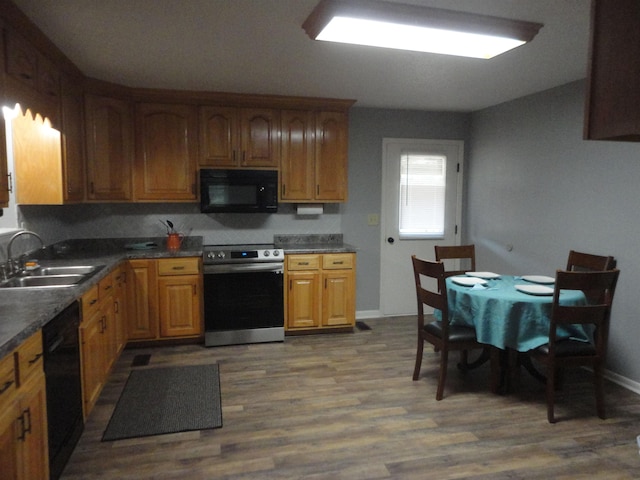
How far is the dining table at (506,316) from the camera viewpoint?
2.78m

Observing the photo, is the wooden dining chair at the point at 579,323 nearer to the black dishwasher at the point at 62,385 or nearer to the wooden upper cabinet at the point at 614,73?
the wooden upper cabinet at the point at 614,73

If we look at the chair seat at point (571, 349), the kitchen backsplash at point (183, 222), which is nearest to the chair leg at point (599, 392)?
the chair seat at point (571, 349)

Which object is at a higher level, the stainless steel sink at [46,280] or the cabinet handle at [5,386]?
the stainless steel sink at [46,280]

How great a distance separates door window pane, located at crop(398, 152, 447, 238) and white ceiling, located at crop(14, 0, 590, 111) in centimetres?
76

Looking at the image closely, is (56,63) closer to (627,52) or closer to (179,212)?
(179,212)

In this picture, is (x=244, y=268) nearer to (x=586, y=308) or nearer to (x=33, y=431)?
(x=33, y=431)

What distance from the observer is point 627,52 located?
1126 millimetres

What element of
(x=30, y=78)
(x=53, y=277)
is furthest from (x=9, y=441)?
(x=30, y=78)

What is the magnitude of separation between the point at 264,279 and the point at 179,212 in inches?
46.2

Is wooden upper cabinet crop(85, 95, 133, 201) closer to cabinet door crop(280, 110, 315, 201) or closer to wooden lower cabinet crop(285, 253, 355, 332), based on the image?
cabinet door crop(280, 110, 315, 201)

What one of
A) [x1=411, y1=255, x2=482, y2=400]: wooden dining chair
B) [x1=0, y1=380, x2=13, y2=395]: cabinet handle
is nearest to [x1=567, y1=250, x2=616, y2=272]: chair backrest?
[x1=411, y1=255, x2=482, y2=400]: wooden dining chair

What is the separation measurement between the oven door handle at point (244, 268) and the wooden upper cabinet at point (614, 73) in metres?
3.13

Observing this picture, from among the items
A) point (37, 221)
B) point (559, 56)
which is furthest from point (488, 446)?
point (37, 221)

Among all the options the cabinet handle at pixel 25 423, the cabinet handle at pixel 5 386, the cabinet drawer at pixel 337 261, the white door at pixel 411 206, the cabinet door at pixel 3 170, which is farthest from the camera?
the white door at pixel 411 206
